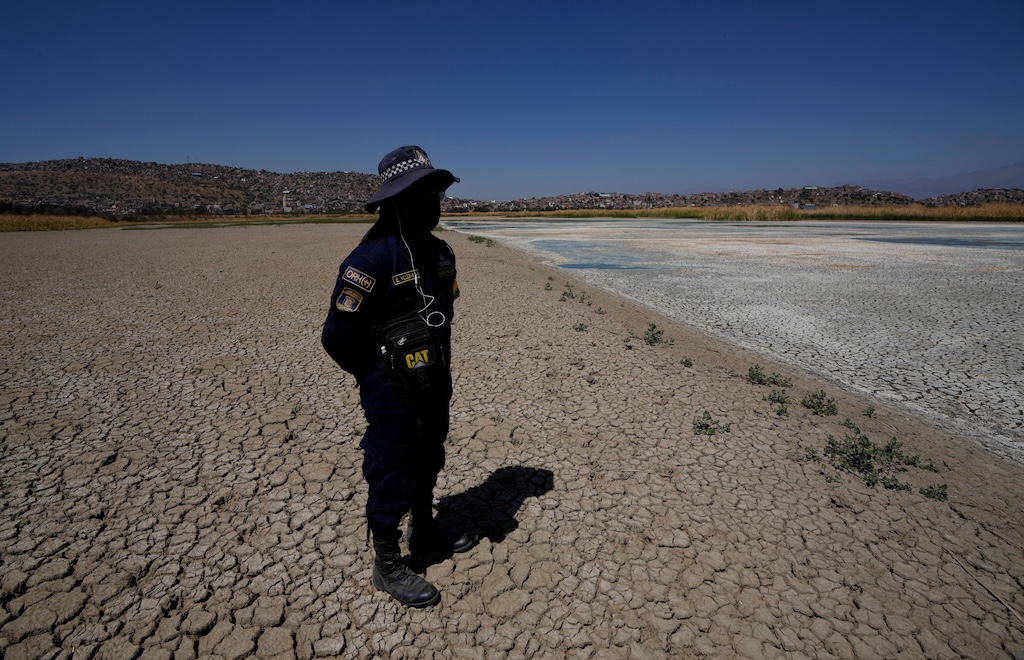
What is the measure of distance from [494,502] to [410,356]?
170 cm

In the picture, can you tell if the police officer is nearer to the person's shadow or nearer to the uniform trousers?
the uniform trousers

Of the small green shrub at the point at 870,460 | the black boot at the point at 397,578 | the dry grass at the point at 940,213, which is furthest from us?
the dry grass at the point at 940,213

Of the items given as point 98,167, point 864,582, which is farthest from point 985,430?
point 98,167

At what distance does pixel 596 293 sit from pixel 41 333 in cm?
1020

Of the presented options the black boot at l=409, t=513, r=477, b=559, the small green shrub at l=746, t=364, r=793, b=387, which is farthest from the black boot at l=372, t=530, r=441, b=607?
the small green shrub at l=746, t=364, r=793, b=387

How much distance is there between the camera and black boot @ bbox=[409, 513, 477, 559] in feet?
8.91

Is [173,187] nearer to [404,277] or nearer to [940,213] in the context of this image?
[404,277]

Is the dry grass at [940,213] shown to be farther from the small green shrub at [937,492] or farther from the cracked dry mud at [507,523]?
the small green shrub at [937,492]

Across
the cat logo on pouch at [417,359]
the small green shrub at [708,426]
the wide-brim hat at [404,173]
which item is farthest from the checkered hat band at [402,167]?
the small green shrub at [708,426]

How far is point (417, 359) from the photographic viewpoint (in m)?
2.09

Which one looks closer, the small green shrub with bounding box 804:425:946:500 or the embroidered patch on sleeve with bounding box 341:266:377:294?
the embroidered patch on sleeve with bounding box 341:266:377:294

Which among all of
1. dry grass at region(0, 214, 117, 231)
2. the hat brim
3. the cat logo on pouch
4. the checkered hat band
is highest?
dry grass at region(0, 214, 117, 231)

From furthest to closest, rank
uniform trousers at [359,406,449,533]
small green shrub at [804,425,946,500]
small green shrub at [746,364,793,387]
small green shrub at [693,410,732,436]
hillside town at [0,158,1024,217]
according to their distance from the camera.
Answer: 1. hillside town at [0,158,1024,217]
2. small green shrub at [746,364,793,387]
3. small green shrub at [693,410,732,436]
4. small green shrub at [804,425,946,500]
5. uniform trousers at [359,406,449,533]

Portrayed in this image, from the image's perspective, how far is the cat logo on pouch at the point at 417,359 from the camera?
2.08 meters
